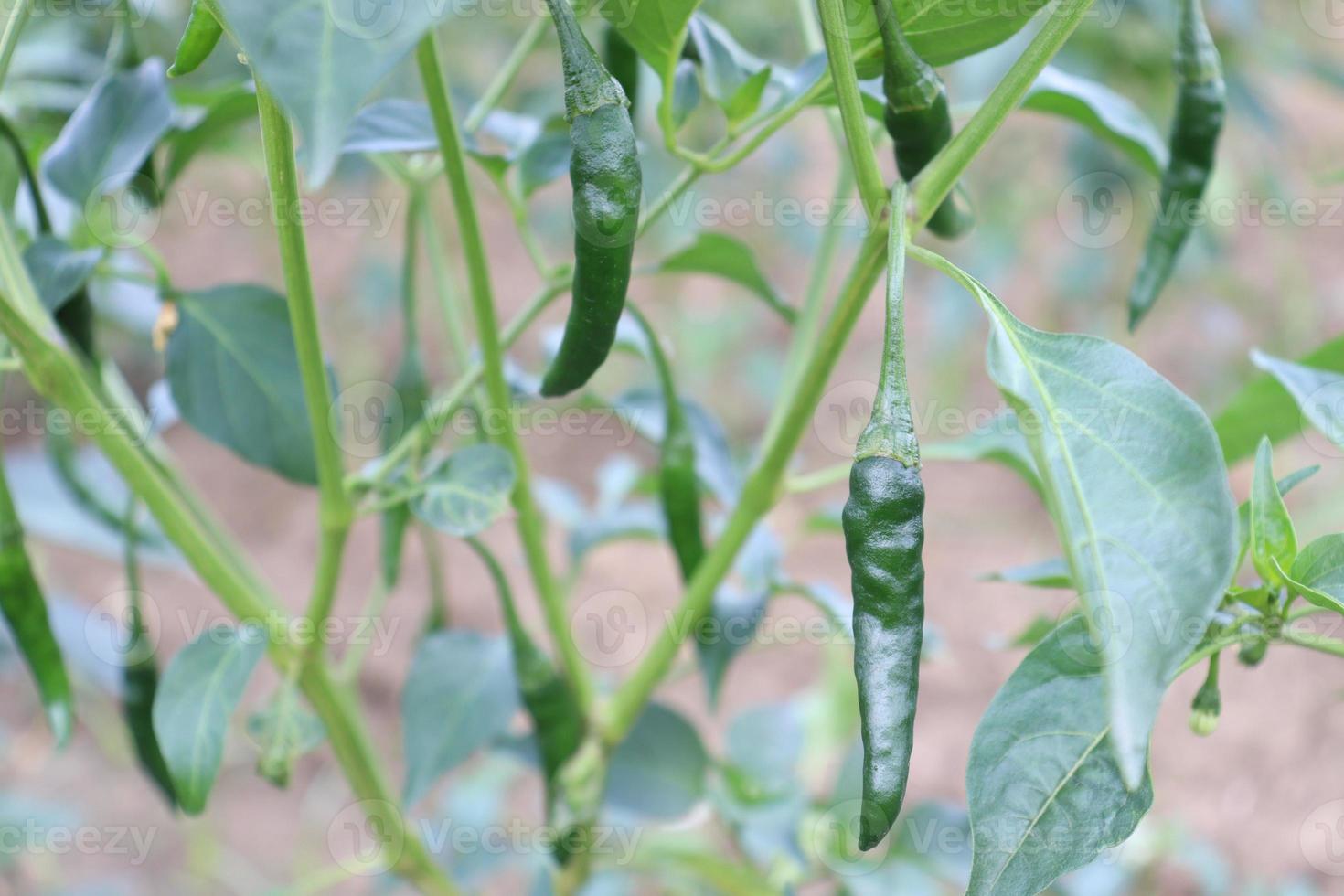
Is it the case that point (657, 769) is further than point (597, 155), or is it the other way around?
point (657, 769)

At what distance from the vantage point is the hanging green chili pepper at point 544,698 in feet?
2.07

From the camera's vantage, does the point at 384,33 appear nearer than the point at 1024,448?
Yes

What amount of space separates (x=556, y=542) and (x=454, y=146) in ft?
5.39

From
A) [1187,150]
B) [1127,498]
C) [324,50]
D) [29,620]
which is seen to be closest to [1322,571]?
[1127,498]

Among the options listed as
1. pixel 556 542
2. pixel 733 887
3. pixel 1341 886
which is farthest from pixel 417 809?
pixel 1341 886

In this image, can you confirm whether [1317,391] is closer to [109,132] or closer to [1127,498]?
[1127,498]

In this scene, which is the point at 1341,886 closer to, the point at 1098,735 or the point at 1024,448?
the point at 1024,448

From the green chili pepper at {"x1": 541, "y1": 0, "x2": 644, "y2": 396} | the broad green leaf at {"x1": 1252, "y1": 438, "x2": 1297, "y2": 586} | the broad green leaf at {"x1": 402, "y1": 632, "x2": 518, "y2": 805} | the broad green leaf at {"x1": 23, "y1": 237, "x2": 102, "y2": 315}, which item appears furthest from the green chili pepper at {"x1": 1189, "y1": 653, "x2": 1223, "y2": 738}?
the broad green leaf at {"x1": 23, "y1": 237, "x2": 102, "y2": 315}

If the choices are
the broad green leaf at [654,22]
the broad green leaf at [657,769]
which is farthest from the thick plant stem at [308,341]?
the broad green leaf at [657,769]

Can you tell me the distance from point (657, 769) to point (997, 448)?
291 millimetres

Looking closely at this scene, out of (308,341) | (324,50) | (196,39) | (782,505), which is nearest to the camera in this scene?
(324,50)

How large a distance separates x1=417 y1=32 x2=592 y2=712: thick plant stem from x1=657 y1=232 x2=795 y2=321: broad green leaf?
11 cm

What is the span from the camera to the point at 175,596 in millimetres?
2049

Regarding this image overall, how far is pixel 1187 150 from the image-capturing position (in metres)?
0.56
